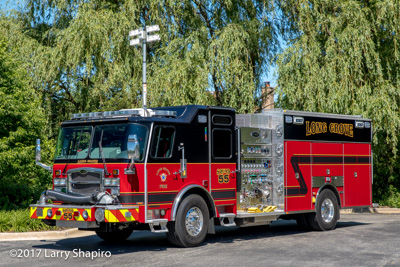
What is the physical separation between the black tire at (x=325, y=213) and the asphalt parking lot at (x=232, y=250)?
0.34 metres

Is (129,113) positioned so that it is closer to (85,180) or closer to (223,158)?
(85,180)

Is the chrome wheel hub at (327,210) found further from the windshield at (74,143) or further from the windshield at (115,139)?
the windshield at (74,143)

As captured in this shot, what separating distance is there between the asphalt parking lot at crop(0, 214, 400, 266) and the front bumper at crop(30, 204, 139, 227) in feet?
2.20

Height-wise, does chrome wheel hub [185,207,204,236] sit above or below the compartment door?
below

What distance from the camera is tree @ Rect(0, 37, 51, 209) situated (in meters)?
15.5

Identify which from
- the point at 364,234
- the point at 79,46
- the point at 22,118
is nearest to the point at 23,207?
the point at 22,118

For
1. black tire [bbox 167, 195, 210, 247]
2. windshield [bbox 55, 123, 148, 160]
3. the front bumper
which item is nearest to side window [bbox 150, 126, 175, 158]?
windshield [bbox 55, 123, 148, 160]

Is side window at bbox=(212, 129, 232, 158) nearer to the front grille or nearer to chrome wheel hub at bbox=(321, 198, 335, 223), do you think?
→ the front grille

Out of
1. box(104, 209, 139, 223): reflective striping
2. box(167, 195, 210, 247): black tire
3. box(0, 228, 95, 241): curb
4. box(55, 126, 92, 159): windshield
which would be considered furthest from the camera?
box(0, 228, 95, 241): curb

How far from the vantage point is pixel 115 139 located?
10711 millimetres

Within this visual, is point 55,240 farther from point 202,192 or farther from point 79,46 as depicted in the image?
point 79,46

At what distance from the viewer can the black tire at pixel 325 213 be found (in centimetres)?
1410

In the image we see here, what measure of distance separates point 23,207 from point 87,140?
6838 millimetres

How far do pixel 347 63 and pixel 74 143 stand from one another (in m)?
11.8
